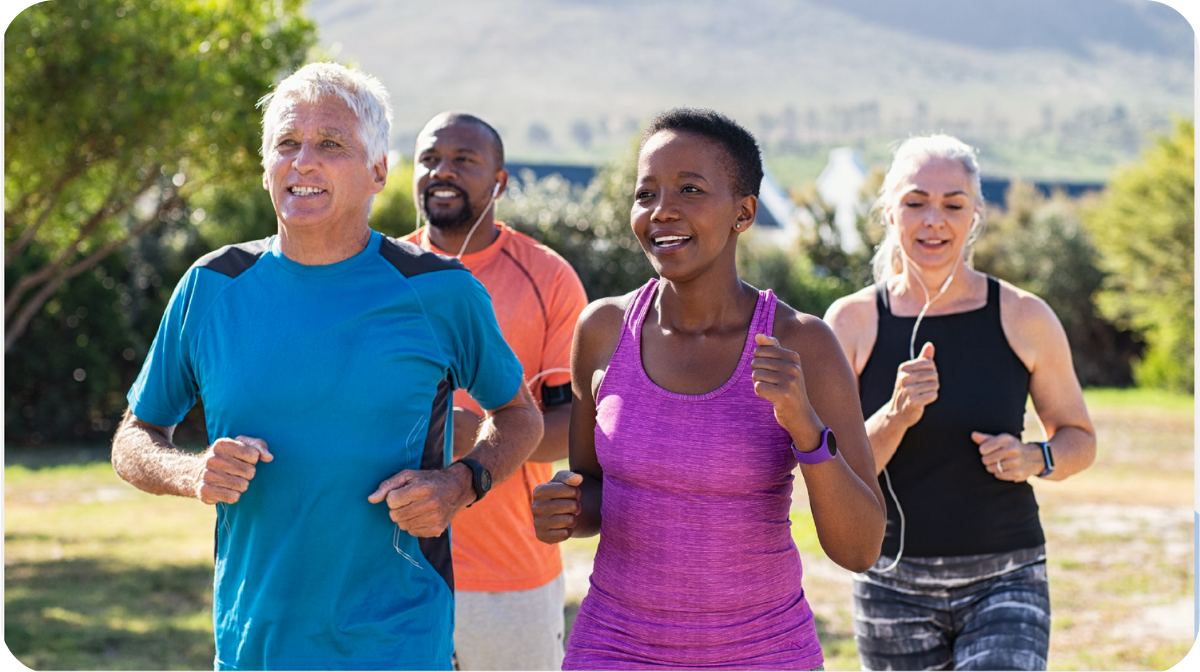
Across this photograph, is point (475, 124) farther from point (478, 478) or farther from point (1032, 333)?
point (1032, 333)

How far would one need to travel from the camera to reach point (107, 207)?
1051 centimetres

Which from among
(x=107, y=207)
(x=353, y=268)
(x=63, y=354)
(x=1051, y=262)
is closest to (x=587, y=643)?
(x=353, y=268)

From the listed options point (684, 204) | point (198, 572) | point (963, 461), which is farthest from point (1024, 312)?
point (198, 572)

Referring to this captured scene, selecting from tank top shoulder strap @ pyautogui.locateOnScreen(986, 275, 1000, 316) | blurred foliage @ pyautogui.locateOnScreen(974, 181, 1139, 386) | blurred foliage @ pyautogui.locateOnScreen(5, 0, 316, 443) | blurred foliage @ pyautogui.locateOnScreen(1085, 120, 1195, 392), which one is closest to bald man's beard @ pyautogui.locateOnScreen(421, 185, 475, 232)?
tank top shoulder strap @ pyautogui.locateOnScreen(986, 275, 1000, 316)

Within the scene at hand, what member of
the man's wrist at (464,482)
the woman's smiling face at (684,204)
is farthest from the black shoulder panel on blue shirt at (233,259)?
the woman's smiling face at (684,204)

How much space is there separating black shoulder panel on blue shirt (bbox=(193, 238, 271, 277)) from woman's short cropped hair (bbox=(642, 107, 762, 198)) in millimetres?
1030

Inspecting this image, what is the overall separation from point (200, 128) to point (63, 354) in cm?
867

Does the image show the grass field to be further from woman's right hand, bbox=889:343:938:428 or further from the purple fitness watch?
the purple fitness watch

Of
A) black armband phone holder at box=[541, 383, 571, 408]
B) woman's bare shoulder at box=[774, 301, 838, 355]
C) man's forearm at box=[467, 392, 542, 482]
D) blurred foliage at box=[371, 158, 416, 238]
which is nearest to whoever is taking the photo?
woman's bare shoulder at box=[774, 301, 838, 355]

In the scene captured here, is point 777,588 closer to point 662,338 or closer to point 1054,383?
point 662,338

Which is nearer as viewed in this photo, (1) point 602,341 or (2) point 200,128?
(1) point 602,341

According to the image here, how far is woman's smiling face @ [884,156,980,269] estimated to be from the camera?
392 cm

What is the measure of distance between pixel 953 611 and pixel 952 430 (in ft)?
1.96

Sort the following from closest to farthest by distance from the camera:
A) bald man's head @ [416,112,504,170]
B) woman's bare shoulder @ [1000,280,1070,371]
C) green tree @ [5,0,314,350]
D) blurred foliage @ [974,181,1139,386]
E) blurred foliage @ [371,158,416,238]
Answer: woman's bare shoulder @ [1000,280,1070,371] → bald man's head @ [416,112,504,170] → green tree @ [5,0,314,350] → blurred foliage @ [371,158,416,238] → blurred foliage @ [974,181,1139,386]
